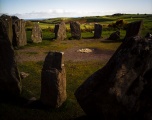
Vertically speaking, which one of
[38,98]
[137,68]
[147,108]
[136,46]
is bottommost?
[38,98]

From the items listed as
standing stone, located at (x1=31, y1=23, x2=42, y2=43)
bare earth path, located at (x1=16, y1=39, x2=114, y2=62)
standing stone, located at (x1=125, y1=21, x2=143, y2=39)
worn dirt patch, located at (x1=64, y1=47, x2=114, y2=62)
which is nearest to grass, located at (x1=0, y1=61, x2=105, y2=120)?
bare earth path, located at (x1=16, y1=39, x2=114, y2=62)

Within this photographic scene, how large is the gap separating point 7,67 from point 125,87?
224 inches

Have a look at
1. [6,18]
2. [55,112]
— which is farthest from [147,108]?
[6,18]

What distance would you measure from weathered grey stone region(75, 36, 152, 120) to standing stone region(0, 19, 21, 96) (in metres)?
3.91

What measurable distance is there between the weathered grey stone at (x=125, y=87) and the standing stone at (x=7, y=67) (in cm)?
391

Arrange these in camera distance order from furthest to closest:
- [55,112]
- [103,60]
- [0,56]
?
[103,60] → [0,56] → [55,112]

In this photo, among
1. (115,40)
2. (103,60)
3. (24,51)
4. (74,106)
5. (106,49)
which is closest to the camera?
(74,106)

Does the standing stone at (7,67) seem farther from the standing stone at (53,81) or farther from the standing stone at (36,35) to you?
the standing stone at (36,35)

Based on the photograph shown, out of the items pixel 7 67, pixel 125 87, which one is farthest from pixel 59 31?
pixel 125 87

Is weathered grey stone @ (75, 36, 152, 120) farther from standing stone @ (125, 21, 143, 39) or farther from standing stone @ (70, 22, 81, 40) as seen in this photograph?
standing stone @ (70, 22, 81, 40)

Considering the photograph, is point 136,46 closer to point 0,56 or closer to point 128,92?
point 128,92

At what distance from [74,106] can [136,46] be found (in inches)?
156

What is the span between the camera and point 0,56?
32.6ft

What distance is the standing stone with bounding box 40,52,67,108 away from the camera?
29.2 feet
